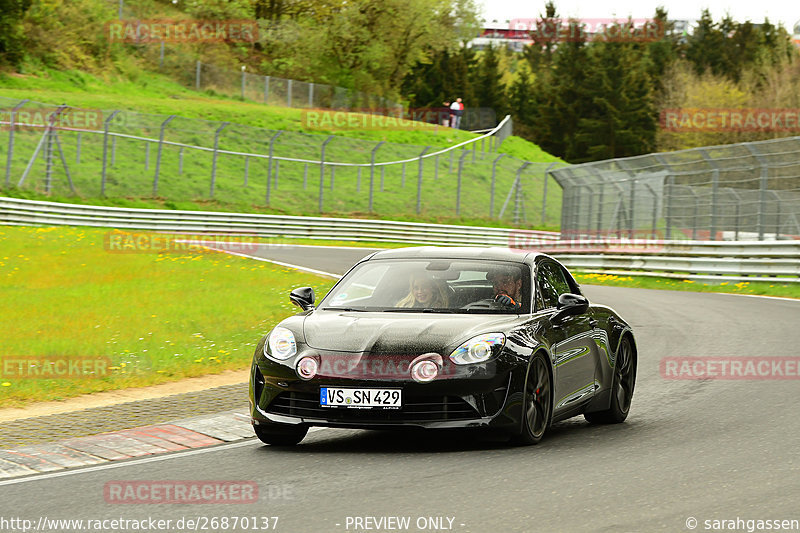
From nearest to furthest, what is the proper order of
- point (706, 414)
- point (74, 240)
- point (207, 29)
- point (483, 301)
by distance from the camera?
point (483, 301)
point (706, 414)
point (74, 240)
point (207, 29)

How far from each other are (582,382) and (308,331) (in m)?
2.08

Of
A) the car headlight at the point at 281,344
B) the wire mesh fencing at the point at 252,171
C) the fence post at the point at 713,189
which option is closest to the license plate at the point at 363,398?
the car headlight at the point at 281,344

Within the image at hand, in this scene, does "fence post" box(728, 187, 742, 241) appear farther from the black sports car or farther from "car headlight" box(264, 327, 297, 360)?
"car headlight" box(264, 327, 297, 360)

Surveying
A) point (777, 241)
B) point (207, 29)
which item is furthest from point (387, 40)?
point (777, 241)

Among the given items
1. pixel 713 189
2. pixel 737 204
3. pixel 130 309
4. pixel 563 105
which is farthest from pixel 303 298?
pixel 563 105

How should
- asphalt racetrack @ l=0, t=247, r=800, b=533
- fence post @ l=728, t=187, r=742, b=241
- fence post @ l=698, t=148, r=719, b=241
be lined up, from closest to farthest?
asphalt racetrack @ l=0, t=247, r=800, b=533
fence post @ l=728, t=187, r=742, b=241
fence post @ l=698, t=148, r=719, b=241

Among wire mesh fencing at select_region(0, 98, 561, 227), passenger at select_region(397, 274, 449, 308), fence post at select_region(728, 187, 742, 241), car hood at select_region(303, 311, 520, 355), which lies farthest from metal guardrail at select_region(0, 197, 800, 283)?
car hood at select_region(303, 311, 520, 355)

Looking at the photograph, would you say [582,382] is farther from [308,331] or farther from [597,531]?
[597,531]

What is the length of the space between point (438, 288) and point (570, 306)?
93 cm

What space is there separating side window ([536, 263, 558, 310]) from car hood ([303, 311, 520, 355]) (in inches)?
19.1

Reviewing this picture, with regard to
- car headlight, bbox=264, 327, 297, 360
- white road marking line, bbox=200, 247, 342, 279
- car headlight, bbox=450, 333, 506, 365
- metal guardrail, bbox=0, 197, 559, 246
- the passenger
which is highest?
the passenger

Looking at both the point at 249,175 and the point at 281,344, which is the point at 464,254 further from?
the point at 249,175

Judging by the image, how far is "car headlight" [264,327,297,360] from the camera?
7637mm

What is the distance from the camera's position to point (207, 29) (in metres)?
78.2
